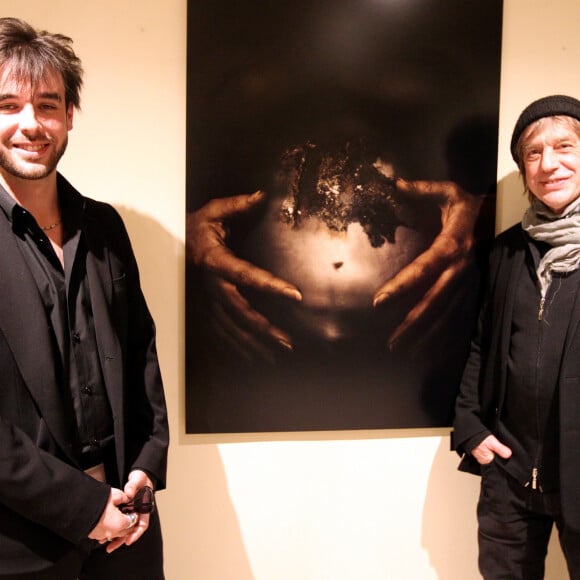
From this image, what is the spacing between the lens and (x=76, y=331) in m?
1.09

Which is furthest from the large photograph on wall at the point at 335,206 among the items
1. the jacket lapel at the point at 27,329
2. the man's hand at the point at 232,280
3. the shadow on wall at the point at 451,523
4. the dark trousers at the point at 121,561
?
the jacket lapel at the point at 27,329

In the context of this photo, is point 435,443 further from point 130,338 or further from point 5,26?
point 5,26

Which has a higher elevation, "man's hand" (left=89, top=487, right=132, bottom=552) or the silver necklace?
the silver necklace

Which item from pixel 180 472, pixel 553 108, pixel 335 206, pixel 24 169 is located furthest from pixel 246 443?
pixel 553 108

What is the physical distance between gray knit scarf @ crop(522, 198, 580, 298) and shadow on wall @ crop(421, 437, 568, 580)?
0.67m

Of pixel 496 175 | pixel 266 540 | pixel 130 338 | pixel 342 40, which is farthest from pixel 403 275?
pixel 266 540

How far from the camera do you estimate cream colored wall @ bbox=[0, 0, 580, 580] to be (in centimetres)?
146

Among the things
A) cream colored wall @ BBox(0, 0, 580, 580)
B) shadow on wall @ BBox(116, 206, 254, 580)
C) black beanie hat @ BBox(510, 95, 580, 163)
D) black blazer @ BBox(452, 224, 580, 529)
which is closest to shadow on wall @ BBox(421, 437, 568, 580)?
cream colored wall @ BBox(0, 0, 580, 580)

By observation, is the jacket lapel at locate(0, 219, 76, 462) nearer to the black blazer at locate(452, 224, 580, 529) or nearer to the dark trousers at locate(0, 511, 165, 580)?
the dark trousers at locate(0, 511, 165, 580)

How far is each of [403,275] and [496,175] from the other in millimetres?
436

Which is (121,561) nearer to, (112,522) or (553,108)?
(112,522)

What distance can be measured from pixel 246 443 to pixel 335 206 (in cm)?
79

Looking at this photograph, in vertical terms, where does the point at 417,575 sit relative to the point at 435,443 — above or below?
below

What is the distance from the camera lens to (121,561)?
119 cm
